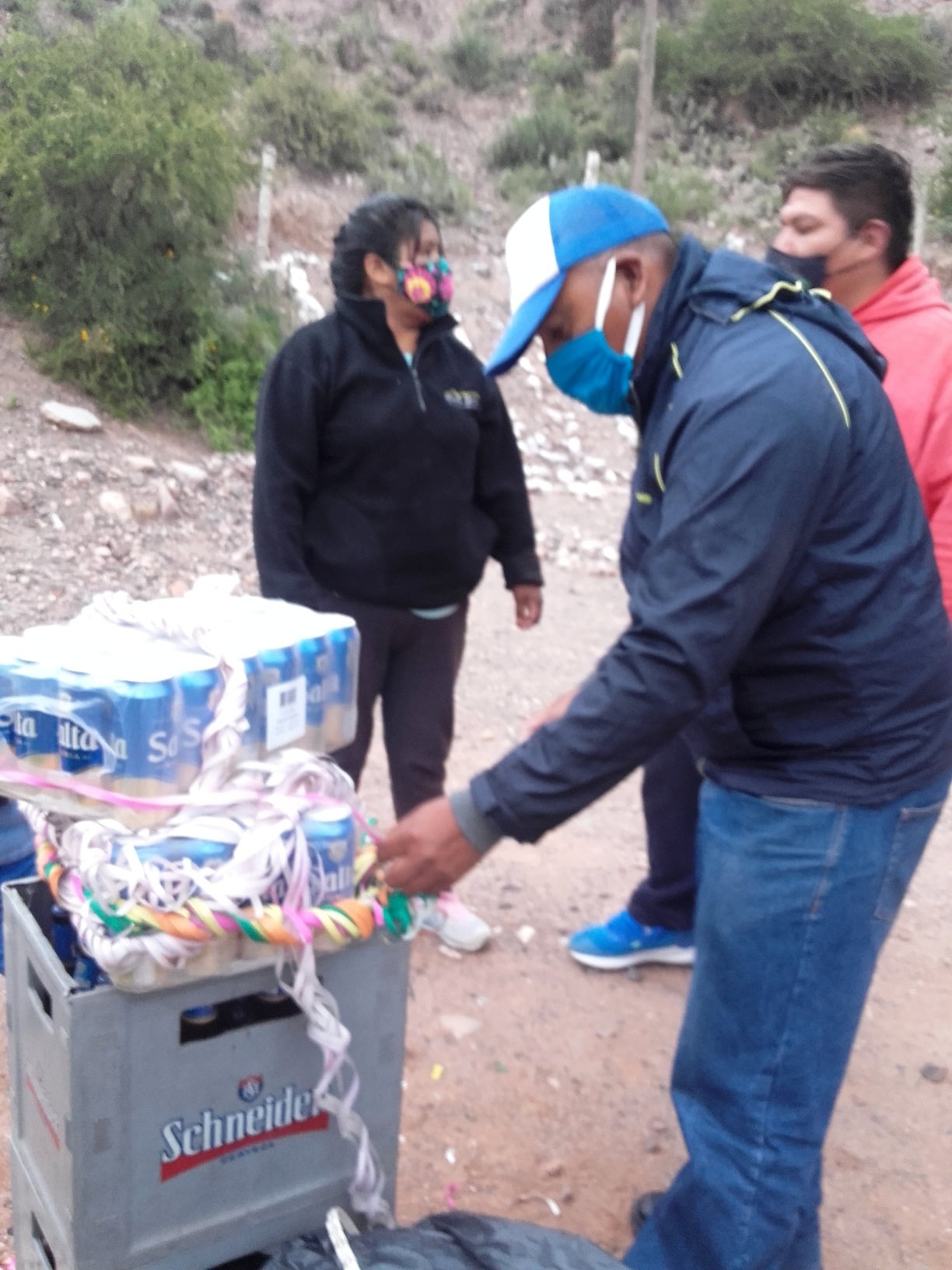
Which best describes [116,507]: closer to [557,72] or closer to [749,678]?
[749,678]

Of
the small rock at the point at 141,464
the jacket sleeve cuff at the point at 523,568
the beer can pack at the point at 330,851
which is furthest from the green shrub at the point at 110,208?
the beer can pack at the point at 330,851

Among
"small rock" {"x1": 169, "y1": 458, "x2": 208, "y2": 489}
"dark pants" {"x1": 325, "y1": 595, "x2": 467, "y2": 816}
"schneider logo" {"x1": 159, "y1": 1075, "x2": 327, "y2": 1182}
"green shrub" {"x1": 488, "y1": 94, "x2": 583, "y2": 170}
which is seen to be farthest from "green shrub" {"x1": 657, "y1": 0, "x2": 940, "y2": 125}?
"schneider logo" {"x1": 159, "y1": 1075, "x2": 327, "y2": 1182}

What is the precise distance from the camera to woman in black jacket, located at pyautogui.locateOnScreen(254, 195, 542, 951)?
3.02 meters

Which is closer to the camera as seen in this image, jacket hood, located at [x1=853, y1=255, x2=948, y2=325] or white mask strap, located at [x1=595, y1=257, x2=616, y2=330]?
white mask strap, located at [x1=595, y1=257, x2=616, y2=330]

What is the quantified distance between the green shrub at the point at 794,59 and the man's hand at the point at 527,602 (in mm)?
21650

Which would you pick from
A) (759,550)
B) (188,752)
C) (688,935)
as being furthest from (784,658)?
(688,935)

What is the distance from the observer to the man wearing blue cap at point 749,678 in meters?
1.68

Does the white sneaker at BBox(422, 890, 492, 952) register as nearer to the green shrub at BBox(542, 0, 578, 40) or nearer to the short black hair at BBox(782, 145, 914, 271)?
the short black hair at BBox(782, 145, 914, 271)

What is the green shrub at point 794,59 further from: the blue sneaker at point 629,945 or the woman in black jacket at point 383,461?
the blue sneaker at point 629,945

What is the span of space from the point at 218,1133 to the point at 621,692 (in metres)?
0.82

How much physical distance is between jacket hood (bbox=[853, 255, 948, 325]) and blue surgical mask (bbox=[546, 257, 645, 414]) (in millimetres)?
1144

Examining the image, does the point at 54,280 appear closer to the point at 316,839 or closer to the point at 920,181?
the point at 316,839

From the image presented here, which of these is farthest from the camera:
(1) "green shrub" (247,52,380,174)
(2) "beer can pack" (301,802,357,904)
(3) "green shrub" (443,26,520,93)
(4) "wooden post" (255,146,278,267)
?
(3) "green shrub" (443,26,520,93)

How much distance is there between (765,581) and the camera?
5.50ft
